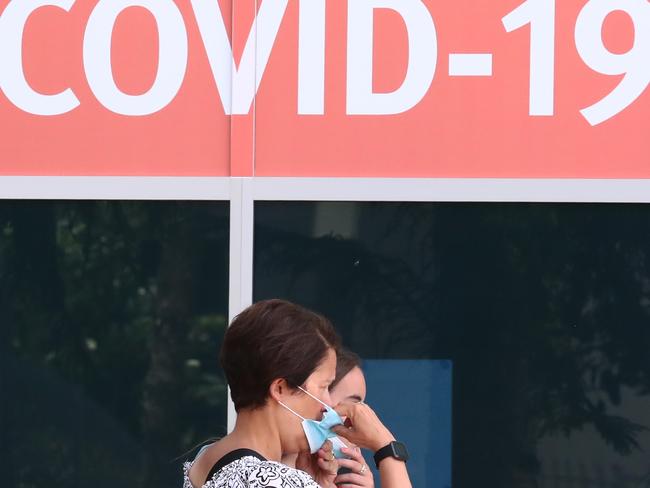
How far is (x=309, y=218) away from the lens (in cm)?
287

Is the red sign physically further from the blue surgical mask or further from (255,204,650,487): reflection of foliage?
the blue surgical mask

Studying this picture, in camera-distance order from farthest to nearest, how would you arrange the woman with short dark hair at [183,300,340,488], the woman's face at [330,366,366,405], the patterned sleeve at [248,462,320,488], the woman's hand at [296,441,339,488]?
1. the woman's face at [330,366,366,405]
2. the woman's hand at [296,441,339,488]
3. the woman with short dark hair at [183,300,340,488]
4. the patterned sleeve at [248,462,320,488]

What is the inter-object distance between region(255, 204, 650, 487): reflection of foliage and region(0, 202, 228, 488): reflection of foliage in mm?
221

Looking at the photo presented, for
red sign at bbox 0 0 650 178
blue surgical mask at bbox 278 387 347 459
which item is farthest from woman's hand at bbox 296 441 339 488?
red sign at bbox 0 0 650 178

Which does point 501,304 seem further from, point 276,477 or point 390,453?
point 276,477

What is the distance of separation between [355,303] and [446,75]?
63cm

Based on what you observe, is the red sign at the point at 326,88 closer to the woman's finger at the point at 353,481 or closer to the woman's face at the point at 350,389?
the woman's face at the point at 350,389

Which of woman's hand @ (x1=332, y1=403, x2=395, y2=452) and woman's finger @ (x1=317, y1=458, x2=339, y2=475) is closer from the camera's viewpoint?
woman's hand @ (x1=332, y1=403, x2=395, y2=452)

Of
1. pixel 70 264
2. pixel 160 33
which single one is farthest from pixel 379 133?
pixel 70 264

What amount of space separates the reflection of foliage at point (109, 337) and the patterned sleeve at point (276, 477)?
101cm

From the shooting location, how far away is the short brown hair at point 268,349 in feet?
6.46

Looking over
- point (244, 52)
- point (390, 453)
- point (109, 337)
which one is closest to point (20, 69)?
point (244, 52)

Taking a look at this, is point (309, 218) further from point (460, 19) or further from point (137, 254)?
point (460, 19)

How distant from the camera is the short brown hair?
6.46ft
